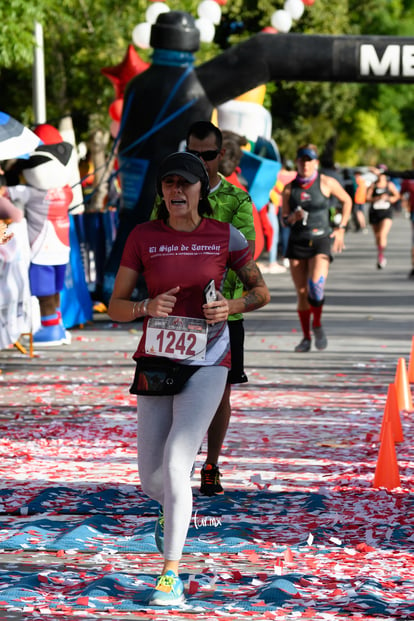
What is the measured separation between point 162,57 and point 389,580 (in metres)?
12.6

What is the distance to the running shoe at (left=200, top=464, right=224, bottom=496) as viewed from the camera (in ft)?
25.0

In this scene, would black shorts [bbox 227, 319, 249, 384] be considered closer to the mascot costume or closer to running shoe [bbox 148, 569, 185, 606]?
running shoe [bbox 148, 569, 185, 606]

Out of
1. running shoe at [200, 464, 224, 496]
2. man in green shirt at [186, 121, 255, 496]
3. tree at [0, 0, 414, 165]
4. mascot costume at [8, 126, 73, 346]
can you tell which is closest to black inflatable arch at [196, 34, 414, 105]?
tree at [0, 0, 414, 165]

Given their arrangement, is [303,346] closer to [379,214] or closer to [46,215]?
[46,215]

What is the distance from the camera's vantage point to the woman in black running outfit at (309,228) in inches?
542

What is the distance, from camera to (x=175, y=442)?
562 centimetres

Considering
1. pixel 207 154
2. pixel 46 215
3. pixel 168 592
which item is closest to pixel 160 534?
pixel 168 592

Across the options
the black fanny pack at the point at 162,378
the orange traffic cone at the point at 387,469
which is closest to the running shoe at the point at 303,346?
the orange traffic cone at the point at 387,469

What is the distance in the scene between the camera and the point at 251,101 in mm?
21406

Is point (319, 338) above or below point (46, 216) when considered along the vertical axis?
below

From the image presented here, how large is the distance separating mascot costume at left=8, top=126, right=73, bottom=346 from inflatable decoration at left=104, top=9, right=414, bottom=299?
2976 millimetres

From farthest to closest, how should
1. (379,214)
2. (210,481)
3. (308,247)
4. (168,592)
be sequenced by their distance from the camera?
(379,214), (308,247), (210,481), (168,592)

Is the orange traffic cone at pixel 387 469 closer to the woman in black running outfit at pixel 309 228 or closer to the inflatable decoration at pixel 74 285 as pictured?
the woman in black running outfit at pixel 309 228

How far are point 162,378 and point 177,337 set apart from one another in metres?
0.18
